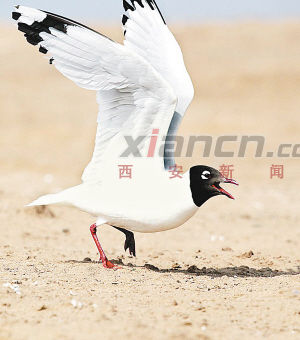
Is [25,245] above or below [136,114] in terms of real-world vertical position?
below

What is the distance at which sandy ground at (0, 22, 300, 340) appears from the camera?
5.00 metres

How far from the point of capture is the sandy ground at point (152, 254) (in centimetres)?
500

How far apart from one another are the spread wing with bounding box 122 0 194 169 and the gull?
0.72ft

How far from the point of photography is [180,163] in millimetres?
17719

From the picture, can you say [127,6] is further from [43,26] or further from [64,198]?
[64,198]

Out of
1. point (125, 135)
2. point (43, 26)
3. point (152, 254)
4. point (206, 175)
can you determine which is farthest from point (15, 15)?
point (152, 254)

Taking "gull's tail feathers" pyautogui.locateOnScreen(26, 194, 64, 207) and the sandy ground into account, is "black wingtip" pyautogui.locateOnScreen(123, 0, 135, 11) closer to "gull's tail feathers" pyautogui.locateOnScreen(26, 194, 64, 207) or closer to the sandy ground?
"gull's tail feathers" pyautogui.locateOnScreen(26, 194, 64, 207)

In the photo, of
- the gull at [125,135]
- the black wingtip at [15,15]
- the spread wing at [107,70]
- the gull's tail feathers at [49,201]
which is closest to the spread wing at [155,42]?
the gull at [125,135]

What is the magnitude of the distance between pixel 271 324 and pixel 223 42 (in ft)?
111

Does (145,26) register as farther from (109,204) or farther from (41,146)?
(41,146)

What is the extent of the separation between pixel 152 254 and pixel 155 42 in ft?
8.77

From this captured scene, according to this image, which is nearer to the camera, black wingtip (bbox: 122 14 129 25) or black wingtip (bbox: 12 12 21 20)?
black wingtip (bbox: 12 12 21 20)

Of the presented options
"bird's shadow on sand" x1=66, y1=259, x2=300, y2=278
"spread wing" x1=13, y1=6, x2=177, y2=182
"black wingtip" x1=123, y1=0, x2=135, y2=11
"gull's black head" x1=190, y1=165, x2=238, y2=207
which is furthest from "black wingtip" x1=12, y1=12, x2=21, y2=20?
"bird's shadow on sand" x1=66, y1=259, x2=300, y2=278

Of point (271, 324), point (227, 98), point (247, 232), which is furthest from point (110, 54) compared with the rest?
point (227, 98)
